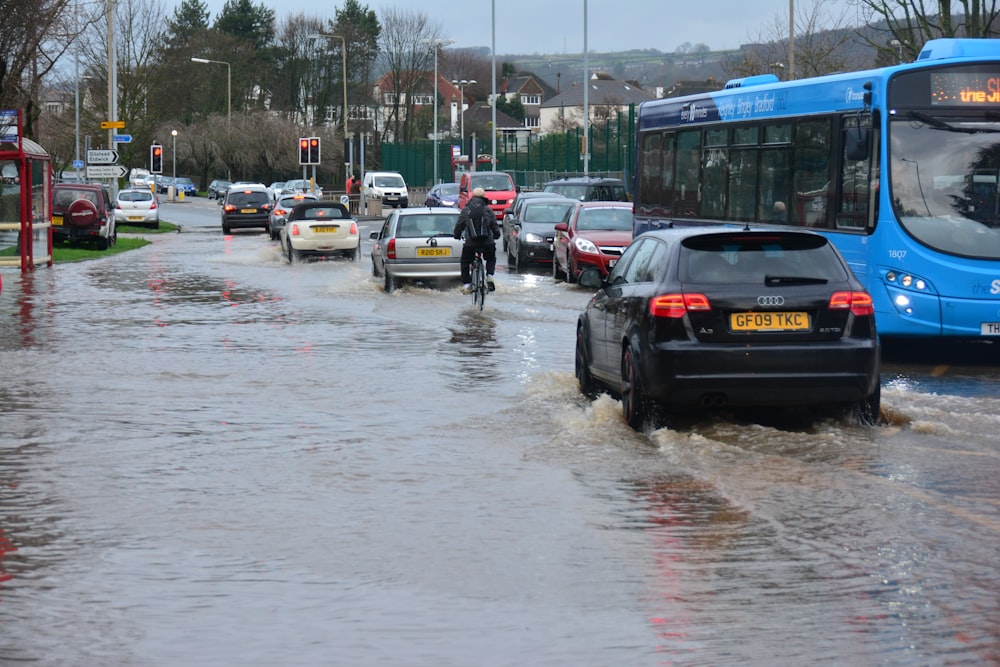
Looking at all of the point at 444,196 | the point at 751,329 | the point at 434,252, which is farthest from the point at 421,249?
the point at 444,196

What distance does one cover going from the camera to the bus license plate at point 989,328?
15938mm

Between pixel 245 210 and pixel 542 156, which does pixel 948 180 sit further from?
pixel 542 156

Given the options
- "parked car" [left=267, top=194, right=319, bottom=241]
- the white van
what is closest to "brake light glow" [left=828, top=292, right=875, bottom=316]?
"parked car" [left=267, top=194, right=319, bottom=241]

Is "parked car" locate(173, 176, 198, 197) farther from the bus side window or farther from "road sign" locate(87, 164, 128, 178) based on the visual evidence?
the bus side window

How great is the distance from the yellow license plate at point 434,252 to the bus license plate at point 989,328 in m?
12.4

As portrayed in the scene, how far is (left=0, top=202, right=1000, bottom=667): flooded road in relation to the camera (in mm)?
6027

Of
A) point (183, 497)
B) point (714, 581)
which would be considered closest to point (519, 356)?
point (183, 497)

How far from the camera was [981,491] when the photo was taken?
9.09 meters

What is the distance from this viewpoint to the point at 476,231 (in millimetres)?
23828

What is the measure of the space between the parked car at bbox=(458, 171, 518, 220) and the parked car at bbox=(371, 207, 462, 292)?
25.5m

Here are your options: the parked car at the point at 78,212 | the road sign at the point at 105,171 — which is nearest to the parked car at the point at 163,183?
the road sign at the point at 105,171

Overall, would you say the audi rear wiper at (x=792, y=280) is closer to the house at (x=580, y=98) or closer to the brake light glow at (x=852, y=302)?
the brake light glow at (x=852, y=302)

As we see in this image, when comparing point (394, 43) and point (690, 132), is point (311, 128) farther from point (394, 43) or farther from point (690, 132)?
point (690, 132)

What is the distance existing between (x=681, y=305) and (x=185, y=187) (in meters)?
105
